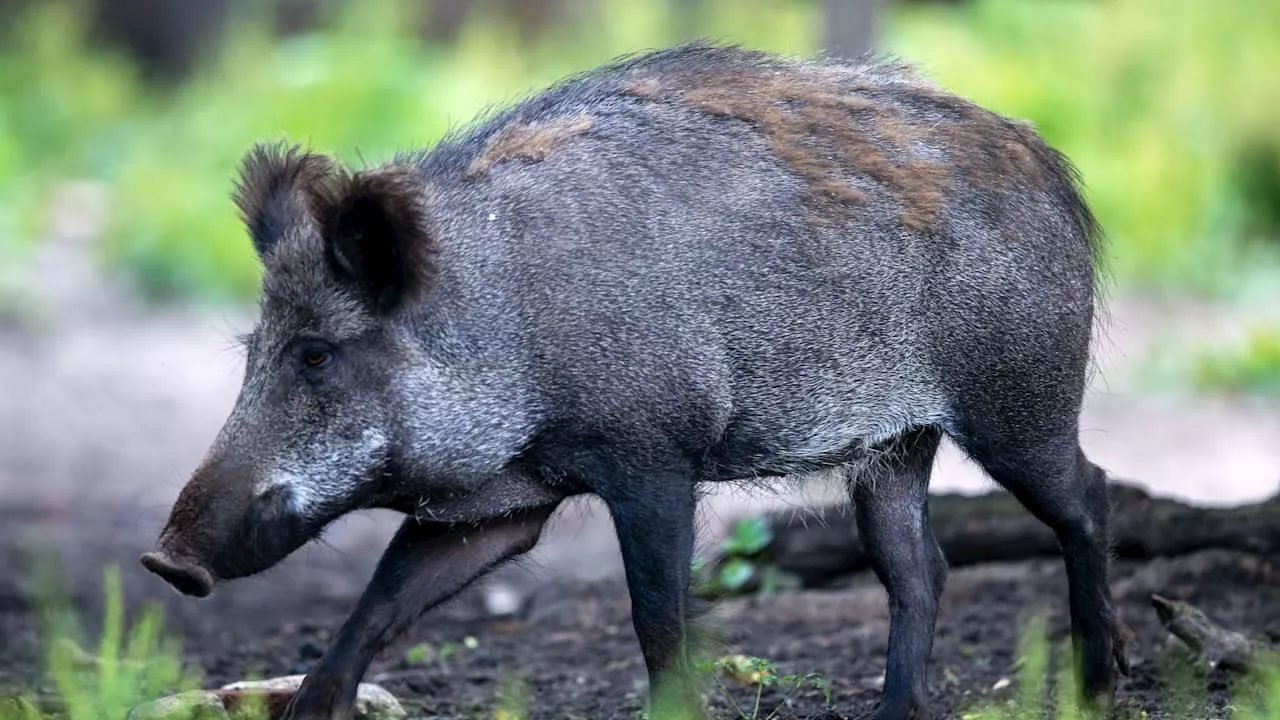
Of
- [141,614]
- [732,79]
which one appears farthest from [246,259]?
[732,79]

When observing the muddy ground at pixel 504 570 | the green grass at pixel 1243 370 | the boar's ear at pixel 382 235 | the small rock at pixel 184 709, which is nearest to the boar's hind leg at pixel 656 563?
the muddy ground at pixel 504 570

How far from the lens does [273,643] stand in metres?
6.29

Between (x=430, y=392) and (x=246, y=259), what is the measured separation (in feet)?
26.8

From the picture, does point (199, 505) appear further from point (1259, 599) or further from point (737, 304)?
point (1259, 599)

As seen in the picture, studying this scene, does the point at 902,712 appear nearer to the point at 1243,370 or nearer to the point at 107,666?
the point at 107,666

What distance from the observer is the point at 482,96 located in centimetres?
1479

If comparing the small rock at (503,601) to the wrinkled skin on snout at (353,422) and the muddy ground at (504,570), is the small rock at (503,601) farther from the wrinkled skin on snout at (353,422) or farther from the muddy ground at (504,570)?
the wrinkled skin on snout at (353,422)

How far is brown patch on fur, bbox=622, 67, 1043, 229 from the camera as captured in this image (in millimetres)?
4977

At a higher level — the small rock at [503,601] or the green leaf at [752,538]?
the green leaf at [752,538]

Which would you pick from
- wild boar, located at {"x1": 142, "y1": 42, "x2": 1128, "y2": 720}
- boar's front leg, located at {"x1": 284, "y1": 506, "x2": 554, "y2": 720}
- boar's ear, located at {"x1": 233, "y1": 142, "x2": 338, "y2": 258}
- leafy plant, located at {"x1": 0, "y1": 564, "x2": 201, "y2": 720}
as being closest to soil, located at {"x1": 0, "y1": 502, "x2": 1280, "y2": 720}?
leafy plant, located at {"x1": 0, "y1": 564, "x2": 201, "y2": 720}

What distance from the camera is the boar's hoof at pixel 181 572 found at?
4152 mm

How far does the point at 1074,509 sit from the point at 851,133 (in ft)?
4.28

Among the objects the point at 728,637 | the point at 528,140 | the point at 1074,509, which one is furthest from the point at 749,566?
the point at 528,140

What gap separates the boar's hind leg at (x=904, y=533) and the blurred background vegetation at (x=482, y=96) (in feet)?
14.4
